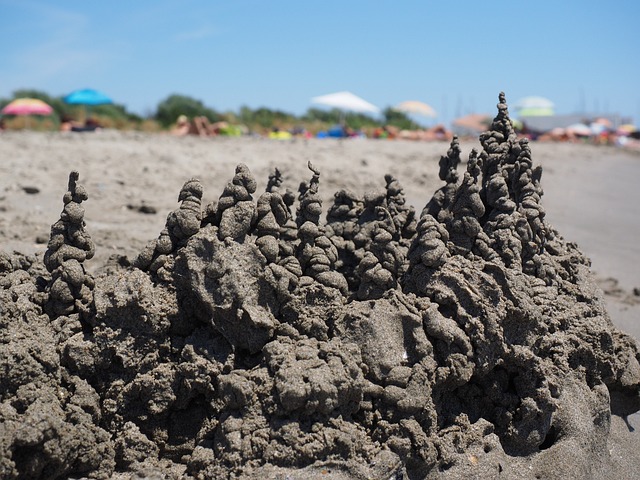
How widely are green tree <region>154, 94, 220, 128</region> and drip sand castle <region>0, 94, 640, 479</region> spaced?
86.1ft

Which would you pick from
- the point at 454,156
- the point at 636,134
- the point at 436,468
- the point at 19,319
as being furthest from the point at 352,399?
the point at 636,134

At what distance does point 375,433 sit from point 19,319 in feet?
4.71

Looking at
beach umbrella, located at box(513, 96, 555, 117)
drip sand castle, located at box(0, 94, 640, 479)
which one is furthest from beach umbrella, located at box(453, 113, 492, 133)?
drip sand castle, located at box(0, 94, 640, 479)

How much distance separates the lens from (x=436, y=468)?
2779 mm

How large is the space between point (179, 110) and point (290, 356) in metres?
28.9

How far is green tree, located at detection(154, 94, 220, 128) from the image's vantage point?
2989 cm

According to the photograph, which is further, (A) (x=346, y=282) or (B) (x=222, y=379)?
(A) (x=346, y=282)

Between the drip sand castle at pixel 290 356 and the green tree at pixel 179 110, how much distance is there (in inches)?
1033

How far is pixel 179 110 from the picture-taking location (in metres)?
30.4

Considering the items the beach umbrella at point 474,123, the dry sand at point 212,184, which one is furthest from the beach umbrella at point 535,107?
the dry sand at point 212,184

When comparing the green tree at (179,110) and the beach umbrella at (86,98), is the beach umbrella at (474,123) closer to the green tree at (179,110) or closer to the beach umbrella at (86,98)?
the green tree at (179,110)

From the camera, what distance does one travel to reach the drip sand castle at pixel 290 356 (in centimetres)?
257

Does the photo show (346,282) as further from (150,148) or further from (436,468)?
(150,148)

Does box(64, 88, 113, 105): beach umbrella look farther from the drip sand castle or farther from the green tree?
the drip sand castle
